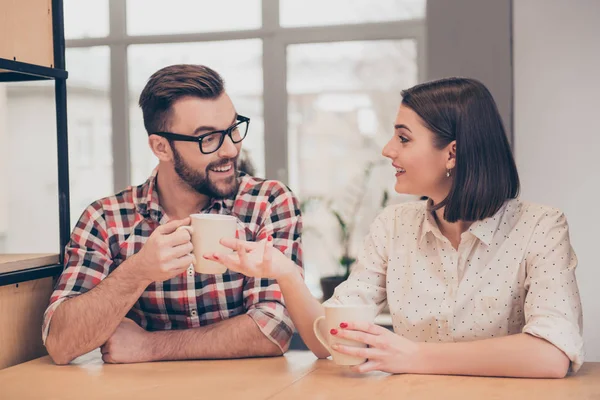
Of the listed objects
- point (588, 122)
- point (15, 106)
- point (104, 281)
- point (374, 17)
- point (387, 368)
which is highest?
point (374, 17)

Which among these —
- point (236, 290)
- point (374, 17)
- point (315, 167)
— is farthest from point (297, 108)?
point (236, 290)

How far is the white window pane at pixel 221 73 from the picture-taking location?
20.6ft

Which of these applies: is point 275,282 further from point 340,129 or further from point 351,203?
A: point 340,129

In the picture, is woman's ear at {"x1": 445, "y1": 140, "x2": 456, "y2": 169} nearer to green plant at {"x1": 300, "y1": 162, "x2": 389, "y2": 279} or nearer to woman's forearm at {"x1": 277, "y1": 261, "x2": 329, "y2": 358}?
woman's forearm at {"x1": 277, "y1": 261, "x2": 329, "y2": 358}

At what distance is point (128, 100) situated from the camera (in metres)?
6.66

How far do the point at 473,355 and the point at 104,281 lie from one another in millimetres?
931

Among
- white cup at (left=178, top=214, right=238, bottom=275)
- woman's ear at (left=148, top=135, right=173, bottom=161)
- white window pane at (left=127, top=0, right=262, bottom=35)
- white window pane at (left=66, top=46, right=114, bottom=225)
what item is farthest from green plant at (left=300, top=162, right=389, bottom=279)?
white cup at (left=178, top=214, right=238, bottom=275)

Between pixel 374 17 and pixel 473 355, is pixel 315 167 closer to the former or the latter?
pixel 374 17

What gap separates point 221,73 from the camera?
21.1 ft

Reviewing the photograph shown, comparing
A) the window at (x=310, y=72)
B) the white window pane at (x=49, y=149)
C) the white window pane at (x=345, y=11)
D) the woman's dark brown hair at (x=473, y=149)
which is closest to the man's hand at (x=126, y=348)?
the woman's dark brown hair at (x=473, y=149)

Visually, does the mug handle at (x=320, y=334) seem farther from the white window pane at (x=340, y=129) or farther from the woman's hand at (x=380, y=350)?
the white window pane at (x=340, y=129)

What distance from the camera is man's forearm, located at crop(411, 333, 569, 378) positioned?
1624 millimetres

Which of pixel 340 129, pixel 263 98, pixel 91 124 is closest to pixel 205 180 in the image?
pixel 340 129

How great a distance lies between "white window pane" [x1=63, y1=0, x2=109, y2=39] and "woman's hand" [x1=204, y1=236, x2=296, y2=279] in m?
5.28
